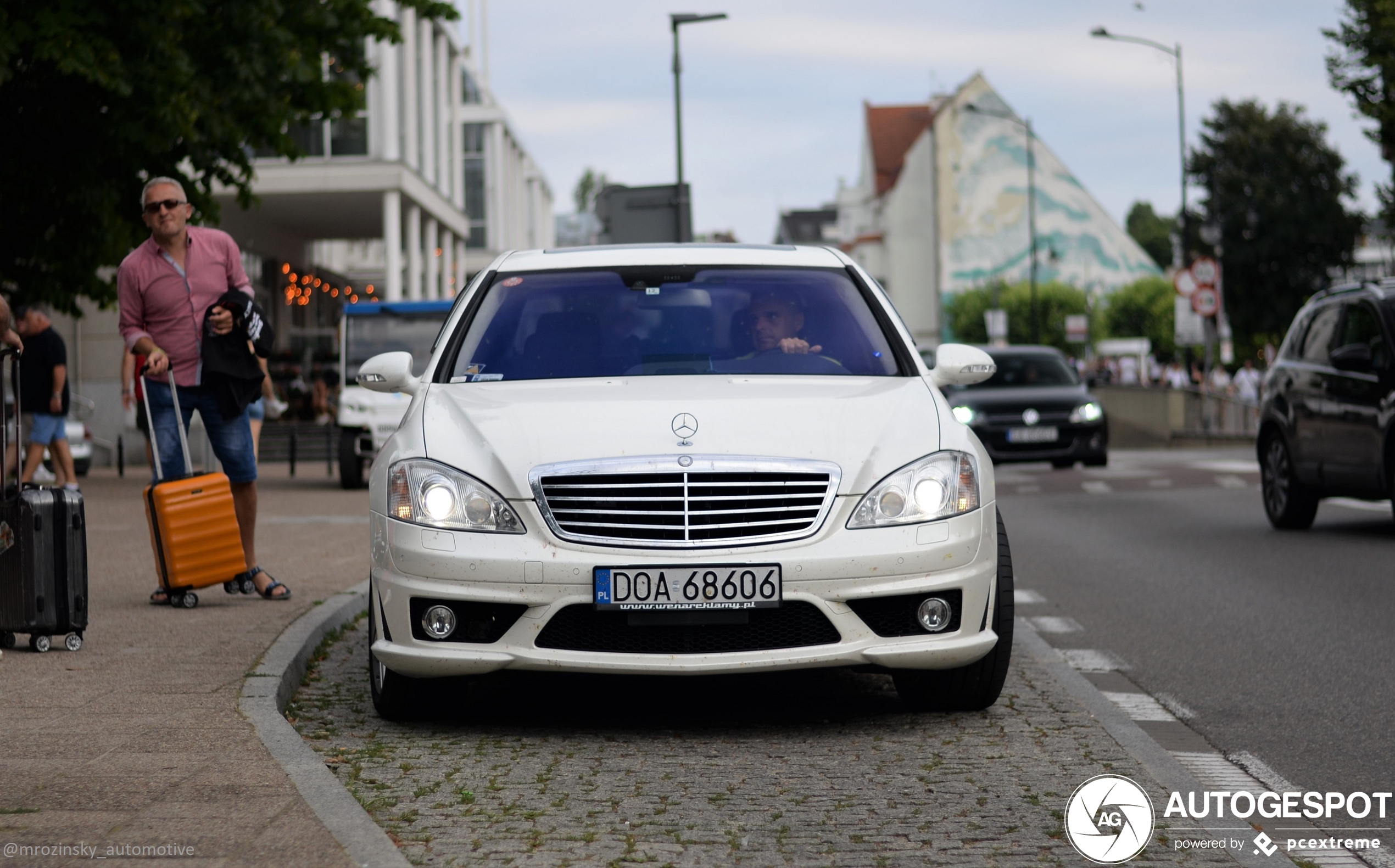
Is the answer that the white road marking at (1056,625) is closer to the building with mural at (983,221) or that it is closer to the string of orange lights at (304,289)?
the string of orange lights at (304,289)

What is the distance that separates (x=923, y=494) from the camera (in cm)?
582

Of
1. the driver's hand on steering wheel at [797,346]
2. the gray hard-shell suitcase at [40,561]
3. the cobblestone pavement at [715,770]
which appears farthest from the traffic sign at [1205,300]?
the gray hard-shell suitcase at [40,561]

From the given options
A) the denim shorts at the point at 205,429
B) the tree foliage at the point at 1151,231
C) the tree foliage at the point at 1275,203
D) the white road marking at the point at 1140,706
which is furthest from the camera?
the tree foliage at the point at 1151,231

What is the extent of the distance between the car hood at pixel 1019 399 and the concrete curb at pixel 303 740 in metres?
13.7

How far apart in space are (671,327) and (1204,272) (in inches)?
1224

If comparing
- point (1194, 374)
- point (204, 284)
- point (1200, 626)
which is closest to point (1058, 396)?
point (1200, 626)

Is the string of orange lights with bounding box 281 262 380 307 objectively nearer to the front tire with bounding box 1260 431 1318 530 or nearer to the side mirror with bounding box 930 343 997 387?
the front tire with bounding box 1260 431 1318 530

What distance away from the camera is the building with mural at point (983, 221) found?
99.7 m

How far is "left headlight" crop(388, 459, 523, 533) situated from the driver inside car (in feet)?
4.45

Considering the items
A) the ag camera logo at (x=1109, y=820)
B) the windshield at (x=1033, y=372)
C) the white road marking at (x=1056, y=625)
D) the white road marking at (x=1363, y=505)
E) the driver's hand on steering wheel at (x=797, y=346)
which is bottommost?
the white road marking at (x=1363, y=505)

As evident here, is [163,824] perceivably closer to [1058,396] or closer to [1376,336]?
[1376,336]

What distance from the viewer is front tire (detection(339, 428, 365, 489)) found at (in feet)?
74.3

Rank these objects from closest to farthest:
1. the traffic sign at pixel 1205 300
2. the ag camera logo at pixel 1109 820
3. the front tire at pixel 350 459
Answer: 1. the ag camera logo at pixel 1109 820
2. the front tire at pixel 350 459
3. the traffic sign at pixel 1205 300

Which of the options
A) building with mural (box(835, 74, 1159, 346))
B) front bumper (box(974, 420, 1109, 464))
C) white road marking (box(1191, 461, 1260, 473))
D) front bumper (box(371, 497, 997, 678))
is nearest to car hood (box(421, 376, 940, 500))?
front bumper (box(371, 497, 997, 678))
